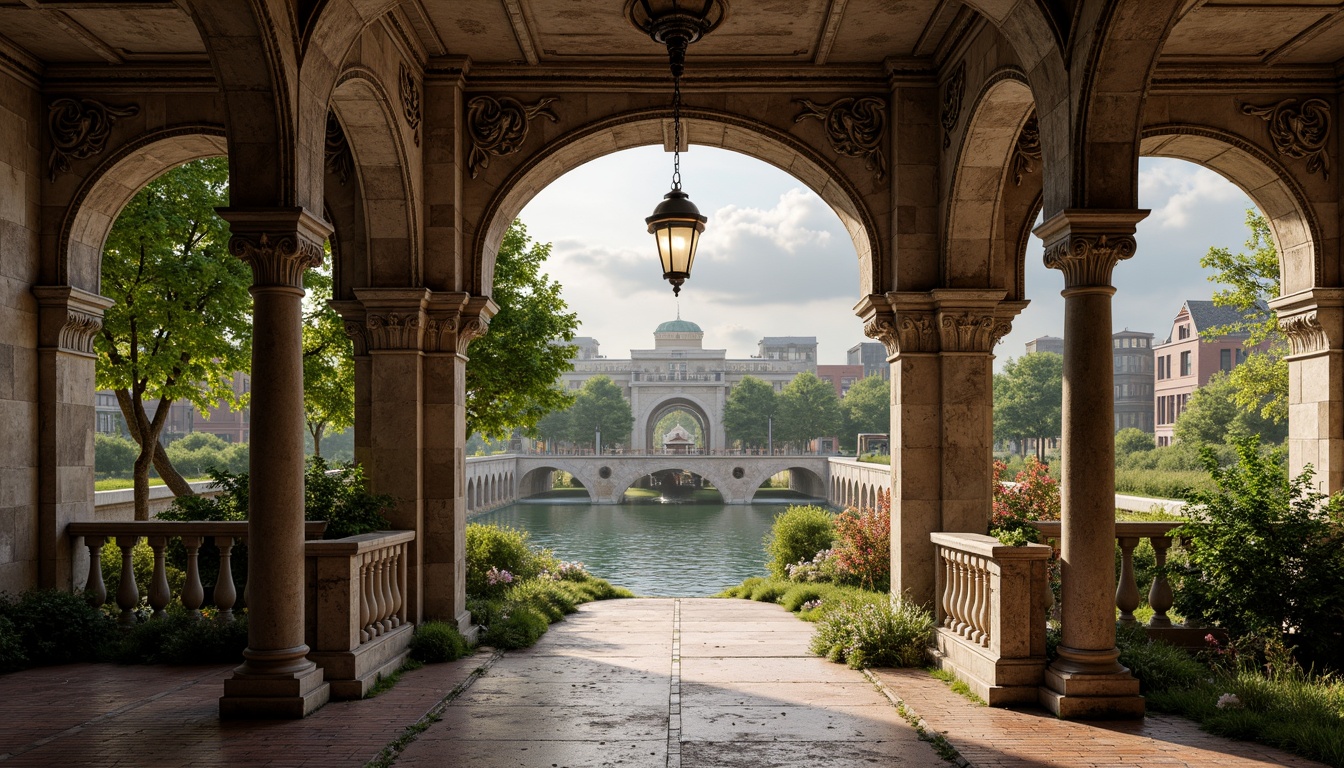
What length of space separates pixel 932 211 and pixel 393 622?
6101mm

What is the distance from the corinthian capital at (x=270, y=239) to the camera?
234 inches

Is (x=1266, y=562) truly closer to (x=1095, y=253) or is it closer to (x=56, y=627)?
(x=1095, y=253)

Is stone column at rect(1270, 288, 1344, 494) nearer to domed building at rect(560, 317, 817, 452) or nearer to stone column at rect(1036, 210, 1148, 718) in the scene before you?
stone column at rect(1036, 210, 1148, 718)

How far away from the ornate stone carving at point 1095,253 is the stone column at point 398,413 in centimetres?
547

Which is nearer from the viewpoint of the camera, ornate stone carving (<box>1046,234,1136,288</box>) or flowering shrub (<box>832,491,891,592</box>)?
ornate stone carving (<box>1046,234,1136,288</box>)

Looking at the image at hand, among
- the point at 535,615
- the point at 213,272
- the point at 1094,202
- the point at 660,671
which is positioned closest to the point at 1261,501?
the point at 1094,202

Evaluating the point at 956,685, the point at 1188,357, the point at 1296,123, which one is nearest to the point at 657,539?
the point at 1296,123

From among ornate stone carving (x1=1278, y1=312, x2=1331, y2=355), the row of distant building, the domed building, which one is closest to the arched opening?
the domed building

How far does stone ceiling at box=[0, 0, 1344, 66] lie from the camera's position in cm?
766

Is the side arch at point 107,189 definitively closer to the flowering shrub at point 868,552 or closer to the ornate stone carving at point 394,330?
the ornate stone carving at point 394,330

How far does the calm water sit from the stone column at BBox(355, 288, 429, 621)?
15.8 m

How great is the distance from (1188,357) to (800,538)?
5132 cm

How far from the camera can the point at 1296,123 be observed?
358 inches

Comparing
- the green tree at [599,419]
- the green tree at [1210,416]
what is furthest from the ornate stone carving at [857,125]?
the green tree at [599,419]
